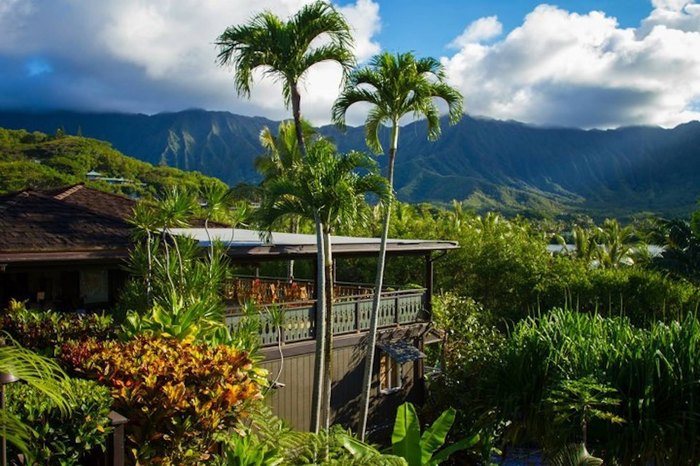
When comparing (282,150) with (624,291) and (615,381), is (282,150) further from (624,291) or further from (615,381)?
(615,381)

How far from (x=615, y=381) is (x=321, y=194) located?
494 cm

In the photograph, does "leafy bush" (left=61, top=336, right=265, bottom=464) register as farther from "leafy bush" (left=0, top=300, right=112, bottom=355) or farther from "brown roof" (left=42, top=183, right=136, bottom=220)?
"brown roof" (left=42, top=183, right=136, bottom=220)

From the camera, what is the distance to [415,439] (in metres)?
8.41

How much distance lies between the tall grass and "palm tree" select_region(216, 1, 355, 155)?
4.85 meters

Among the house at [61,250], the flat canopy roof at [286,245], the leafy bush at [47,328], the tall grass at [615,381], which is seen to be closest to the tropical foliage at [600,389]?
the tall grass at [615,381]

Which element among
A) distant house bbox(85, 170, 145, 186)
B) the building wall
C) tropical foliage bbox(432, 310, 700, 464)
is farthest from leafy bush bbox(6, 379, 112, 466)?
distant house bbox(85, 170, 145, 186)

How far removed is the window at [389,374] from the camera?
14.3 m

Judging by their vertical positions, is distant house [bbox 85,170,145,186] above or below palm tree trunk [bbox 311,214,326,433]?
above

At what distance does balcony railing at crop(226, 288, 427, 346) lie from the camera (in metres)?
11.9

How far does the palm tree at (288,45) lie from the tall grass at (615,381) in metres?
4.85

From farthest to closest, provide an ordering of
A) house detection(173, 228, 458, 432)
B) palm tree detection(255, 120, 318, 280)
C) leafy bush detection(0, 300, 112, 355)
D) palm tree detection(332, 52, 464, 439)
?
1. palm tree detection(255, 120, 318, 280)
2. house detection(173, 228, 458, 432)
3. palm tree detection(332, 52, 464, 439)
4. leafy bush detection(0, 300, 112, 355)

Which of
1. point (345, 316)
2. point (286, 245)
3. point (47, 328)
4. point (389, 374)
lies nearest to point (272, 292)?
point (345, 316)

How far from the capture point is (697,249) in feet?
74.2

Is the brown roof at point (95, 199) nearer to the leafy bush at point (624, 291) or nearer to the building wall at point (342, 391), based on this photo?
the building wall at point (342, 391)
